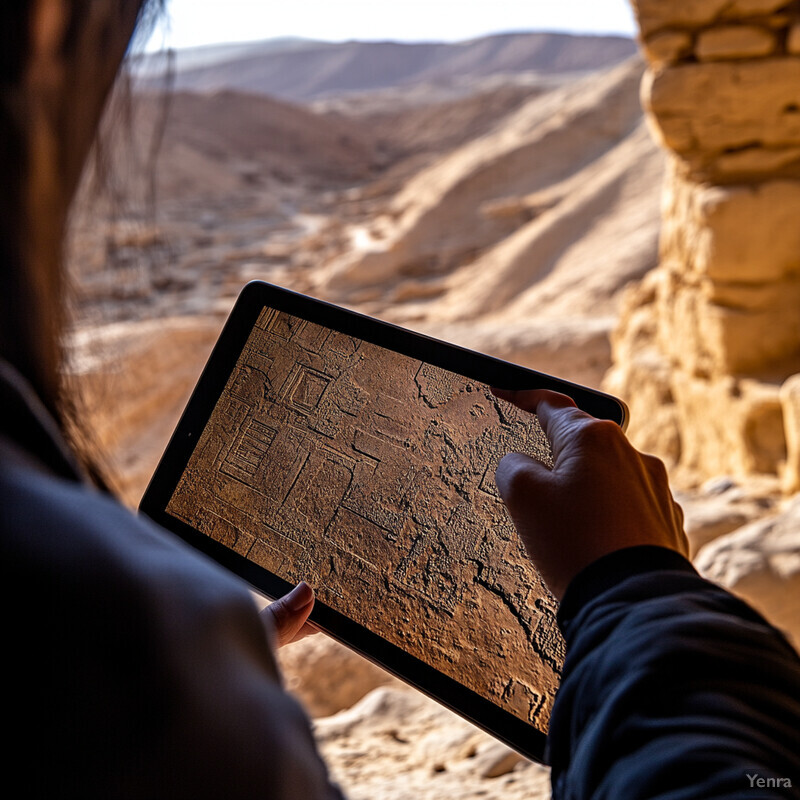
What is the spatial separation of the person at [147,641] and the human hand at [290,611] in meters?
0.47

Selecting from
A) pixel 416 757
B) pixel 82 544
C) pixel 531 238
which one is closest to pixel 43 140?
pixel 82 544

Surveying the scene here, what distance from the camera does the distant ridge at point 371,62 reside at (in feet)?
150

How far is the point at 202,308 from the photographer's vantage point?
10.2 metres

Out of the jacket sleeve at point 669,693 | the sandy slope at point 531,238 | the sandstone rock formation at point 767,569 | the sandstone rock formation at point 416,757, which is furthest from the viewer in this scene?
the sandy slope at point 531,238

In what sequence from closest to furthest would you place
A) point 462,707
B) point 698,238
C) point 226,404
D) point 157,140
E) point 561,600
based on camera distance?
point 157,140 < point 561,600 < point 462,707 < point 226,404 < point 698,238

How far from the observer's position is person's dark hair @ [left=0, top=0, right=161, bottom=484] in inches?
15.5

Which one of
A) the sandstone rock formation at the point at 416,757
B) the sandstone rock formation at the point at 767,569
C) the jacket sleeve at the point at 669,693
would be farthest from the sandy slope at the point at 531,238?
the jacket sleeve at the point at 669,693

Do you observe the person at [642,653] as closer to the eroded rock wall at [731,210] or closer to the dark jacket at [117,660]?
the dark jacket at [117,660]

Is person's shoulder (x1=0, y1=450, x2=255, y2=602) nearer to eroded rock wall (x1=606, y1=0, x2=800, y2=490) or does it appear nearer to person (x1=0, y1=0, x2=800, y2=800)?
person (x1=0, y1=0, x2=800, y2=800)

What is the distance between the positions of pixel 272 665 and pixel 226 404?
0.84 m

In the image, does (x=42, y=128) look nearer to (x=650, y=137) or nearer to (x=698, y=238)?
(x=698, y=238)

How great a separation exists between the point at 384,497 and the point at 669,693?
1.94ft

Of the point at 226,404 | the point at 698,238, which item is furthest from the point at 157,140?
the point at 698,238

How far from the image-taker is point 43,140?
411 millimetres
